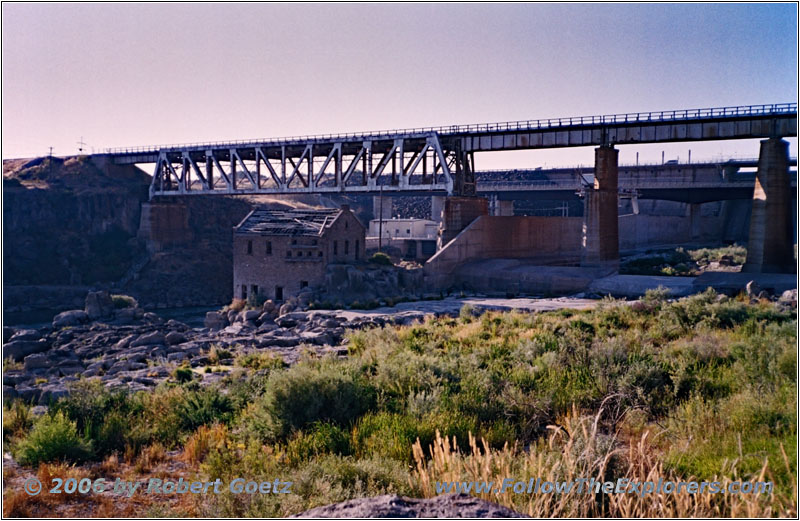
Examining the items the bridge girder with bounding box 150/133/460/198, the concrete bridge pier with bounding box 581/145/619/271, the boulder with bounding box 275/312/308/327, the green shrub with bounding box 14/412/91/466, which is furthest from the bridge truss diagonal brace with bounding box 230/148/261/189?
the green shrub with bounding box 14/412/91/466

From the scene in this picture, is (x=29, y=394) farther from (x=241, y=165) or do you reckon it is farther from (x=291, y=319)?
(x=241, y=165)

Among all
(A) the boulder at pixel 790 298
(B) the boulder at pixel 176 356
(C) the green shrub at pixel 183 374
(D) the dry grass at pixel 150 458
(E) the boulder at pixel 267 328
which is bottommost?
(B) the boulder at pixel 176 356

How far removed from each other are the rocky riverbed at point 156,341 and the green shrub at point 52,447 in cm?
501

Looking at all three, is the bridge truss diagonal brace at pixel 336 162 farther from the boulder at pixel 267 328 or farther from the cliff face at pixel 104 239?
the boulder at pixel 267 328

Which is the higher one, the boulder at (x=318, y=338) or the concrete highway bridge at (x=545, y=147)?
the concrete highway bridge at (x=545, y=147)

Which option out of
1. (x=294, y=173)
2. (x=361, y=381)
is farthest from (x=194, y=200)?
(x=361, y=381)

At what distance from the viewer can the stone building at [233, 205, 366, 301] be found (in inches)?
1779

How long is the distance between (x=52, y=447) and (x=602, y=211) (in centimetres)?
3661

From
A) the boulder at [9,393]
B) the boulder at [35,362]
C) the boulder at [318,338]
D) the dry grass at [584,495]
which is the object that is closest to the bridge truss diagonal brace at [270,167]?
the boulder at [35,362]

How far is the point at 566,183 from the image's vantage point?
79.7 metres

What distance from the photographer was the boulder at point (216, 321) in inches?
1602

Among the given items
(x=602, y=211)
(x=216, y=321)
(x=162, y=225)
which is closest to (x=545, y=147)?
(x=602, y=211)

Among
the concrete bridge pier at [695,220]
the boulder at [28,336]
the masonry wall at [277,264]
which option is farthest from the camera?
the concrete bridge pier at [695,220]

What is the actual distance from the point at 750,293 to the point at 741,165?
44.4 m
